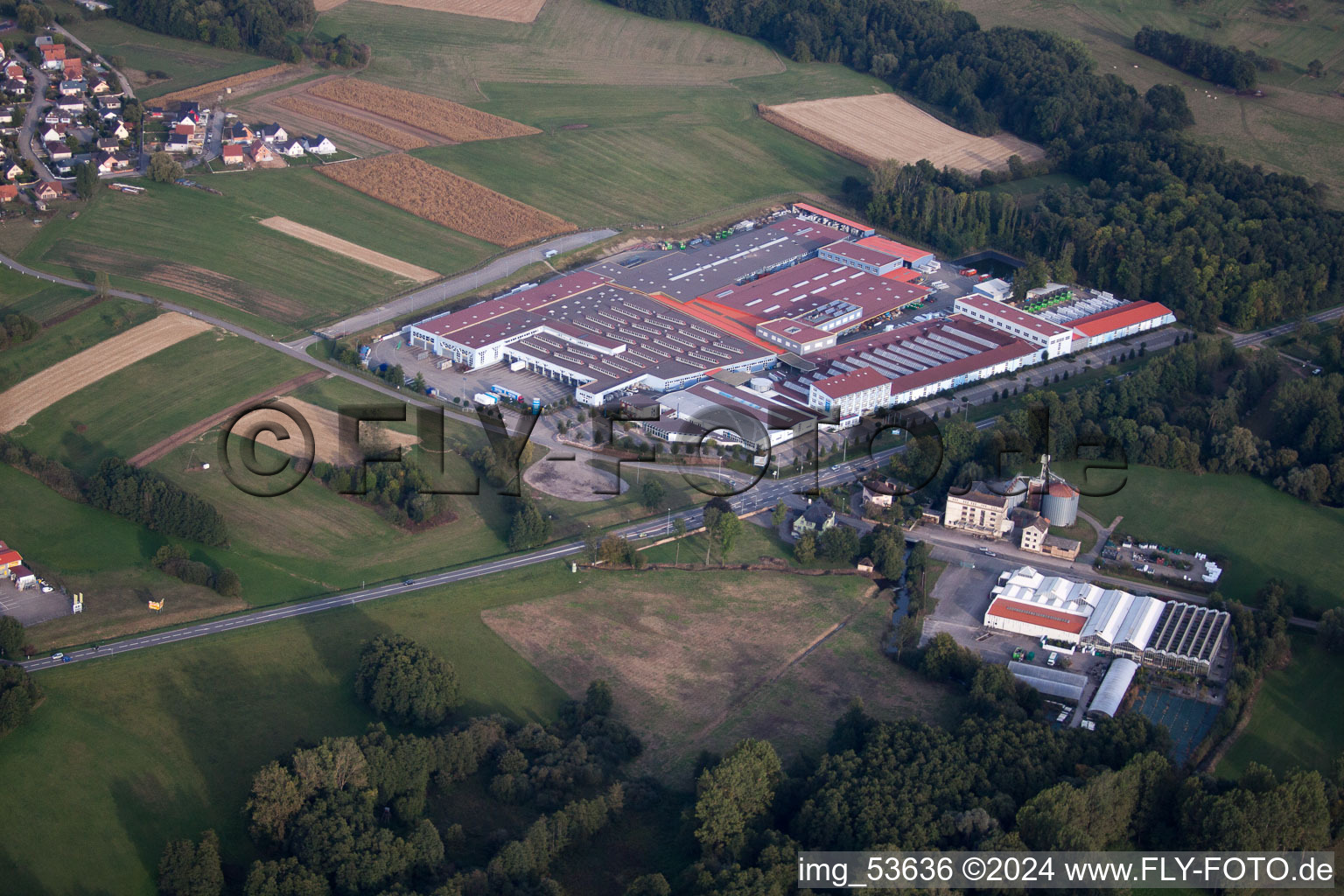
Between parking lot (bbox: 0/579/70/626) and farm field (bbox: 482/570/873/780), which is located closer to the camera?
farm field (bbox: 482/570/873/780)

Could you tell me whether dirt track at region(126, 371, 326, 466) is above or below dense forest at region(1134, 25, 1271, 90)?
below

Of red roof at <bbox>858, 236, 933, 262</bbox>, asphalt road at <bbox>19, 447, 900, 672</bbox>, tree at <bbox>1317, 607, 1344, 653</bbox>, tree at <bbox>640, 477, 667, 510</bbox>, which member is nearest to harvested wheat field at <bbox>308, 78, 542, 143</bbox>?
red roof at <bbox>858, 236, 933, 262</bbox>

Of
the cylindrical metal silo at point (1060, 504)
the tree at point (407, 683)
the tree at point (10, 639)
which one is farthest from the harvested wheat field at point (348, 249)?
the cylindrical metal silo at point (1060, 504)

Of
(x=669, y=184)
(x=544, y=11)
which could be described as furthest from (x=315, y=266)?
(x=544, y=11)

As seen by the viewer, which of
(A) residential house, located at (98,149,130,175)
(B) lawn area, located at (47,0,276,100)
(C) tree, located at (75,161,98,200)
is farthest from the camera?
(B) lawn area, located at (47,0,276,100)

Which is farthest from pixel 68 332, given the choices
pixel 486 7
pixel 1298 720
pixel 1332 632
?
pixel 486 7

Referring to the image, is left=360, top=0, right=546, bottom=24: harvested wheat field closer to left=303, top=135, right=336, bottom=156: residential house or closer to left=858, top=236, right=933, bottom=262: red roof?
left=303, top=135, right=336, bottom=156: residential house
